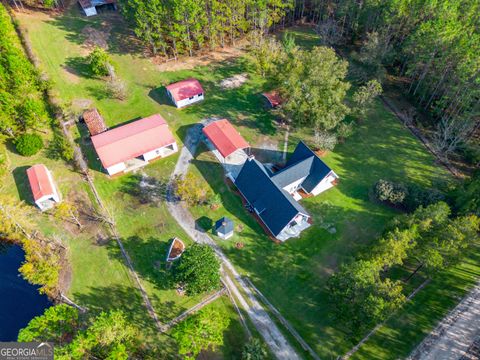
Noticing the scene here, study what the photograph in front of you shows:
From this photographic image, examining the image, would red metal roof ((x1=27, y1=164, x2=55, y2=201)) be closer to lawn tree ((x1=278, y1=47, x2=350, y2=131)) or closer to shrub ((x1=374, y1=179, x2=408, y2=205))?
lawn tree ((x1=278, y1=47, x2=350, y2=131))

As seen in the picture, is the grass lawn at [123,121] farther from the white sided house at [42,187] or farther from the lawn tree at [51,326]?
the lawn tree at [51,326]

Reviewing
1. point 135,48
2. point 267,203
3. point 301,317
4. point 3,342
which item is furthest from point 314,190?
point 135,48

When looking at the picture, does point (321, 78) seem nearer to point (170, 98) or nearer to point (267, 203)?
point (267, 203)

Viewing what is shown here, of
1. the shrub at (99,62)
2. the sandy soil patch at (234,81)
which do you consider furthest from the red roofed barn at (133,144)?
the sandy soil patch at (234,81)

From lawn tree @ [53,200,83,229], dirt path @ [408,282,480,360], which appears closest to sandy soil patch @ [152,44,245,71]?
lawn tree @ [53,200,83,229]

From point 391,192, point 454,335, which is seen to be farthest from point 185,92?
point 454,335
